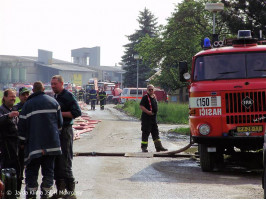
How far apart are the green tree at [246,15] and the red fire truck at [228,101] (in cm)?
2284

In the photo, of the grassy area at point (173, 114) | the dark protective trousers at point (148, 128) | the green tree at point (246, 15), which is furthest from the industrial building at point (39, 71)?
the dark protective trousers at point (148, 128)

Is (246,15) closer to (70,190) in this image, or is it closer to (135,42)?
(70,190)

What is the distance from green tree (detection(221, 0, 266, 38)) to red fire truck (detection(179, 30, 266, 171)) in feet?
74.9

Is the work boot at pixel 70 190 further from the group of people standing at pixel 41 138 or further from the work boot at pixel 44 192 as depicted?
the work boot at pixel 44 192

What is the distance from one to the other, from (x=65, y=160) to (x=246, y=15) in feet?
97.9

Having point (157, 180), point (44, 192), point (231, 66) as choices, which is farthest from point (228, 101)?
point (44, 192)

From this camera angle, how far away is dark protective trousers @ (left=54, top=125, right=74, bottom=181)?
9297mm

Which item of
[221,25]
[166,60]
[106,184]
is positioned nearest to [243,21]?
[221,25]

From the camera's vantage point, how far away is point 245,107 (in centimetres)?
1235

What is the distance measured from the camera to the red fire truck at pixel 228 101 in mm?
12359

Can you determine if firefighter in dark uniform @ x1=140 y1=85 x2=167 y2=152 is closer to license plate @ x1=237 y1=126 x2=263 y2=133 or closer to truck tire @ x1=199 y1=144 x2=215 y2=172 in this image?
truck tire @ x1=199 y1=144 x2=215 y2=172

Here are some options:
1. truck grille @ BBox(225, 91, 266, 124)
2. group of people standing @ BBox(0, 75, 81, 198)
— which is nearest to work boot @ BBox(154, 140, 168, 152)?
truck grille @ BBox(225, 91, 266, 124)

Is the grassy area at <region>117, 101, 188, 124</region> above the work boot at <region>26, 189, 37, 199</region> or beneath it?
above

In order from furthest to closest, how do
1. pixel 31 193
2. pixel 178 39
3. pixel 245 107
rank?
1. pixel 178 39
2. pixel 245 107
3. pixel 31 193
